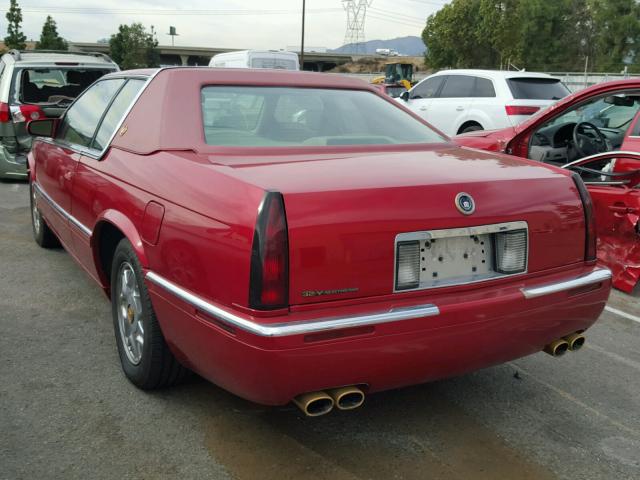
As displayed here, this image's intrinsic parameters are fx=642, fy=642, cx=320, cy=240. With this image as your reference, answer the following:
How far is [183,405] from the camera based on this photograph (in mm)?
3010

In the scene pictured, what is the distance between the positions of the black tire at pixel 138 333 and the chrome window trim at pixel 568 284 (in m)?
1.59

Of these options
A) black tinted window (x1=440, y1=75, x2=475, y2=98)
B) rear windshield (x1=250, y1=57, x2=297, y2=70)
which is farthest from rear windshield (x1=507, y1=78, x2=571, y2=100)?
rear windshield (x1=250, y1=57, x2=297, y2=70)

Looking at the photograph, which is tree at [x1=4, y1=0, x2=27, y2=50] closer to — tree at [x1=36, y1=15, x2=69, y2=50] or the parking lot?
tree at [x1=36, y1=15, x2=69, y2=50]

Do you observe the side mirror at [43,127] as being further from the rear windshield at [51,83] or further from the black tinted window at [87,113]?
the rear windshield at [51,83]

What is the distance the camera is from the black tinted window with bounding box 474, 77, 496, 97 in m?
10.2

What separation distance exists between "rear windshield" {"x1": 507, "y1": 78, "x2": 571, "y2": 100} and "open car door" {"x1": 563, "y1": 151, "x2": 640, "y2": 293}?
16.2 feet

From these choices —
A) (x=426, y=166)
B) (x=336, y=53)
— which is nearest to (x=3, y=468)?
(x=426, y=166)

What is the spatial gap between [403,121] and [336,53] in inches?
4380

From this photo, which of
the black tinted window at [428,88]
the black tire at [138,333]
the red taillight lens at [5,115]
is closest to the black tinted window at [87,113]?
the black tire at [138,333]

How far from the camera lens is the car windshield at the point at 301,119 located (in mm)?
3107

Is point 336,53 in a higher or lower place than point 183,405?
higher

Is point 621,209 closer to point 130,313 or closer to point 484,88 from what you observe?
point 130,313

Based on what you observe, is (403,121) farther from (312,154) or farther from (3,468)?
(3,468)

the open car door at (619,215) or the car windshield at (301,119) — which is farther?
the open car door at (619,215)
